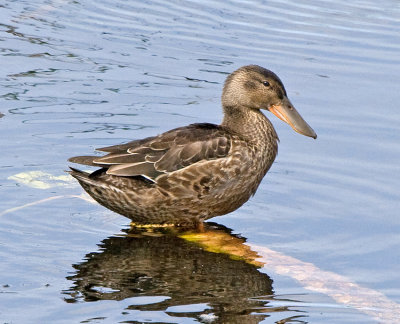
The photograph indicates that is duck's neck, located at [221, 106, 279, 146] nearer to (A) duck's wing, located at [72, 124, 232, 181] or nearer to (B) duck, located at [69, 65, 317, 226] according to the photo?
(B) duck, located at [69, 65, 317, 226]

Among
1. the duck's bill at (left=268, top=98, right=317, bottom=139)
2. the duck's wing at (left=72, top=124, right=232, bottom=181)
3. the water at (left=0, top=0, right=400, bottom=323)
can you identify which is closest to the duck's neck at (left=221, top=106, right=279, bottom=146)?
the duck's bill at (left=268, top=98, right=317, bottom=139)

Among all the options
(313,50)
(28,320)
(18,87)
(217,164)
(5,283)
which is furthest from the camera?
(313,50)

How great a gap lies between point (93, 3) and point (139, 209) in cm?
581

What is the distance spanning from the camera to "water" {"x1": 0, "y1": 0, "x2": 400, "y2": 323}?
6.15 meters

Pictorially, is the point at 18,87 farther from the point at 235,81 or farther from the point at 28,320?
the point at 28,320

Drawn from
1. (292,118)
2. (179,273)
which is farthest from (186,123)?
(179,273)

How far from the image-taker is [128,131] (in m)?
9.00

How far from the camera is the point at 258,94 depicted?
25.9 feet

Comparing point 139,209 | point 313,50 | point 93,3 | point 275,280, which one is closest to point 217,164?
point 139,209

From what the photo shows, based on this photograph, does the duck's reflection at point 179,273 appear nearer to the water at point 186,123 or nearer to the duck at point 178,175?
the water at point 186,123

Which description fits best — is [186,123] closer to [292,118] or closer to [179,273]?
[292,118]

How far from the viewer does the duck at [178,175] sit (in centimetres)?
733

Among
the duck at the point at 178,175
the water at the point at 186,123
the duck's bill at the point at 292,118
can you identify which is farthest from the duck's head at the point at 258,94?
the water at the point at 186,123

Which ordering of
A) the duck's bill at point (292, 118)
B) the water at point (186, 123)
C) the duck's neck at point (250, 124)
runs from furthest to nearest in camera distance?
the duck's bill at point (292, 118)
the duck's neck at point (250, 124)
the water at point (186, 123)
